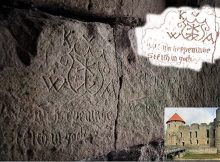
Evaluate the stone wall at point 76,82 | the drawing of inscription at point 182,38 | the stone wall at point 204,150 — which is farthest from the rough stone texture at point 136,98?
the stone wall at point 204,150

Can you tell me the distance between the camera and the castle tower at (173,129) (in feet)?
10.7

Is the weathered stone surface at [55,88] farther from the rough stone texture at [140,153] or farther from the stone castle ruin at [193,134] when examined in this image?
the stone castle ruin at [193,134]

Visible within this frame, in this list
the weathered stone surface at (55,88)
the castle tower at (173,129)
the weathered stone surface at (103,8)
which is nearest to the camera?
the weathered stone surface at (55,88)

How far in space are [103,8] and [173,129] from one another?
0.98 meters

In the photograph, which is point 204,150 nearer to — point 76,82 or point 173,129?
point 173,129

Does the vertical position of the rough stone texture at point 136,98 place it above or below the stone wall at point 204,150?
above

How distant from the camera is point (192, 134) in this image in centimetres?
332

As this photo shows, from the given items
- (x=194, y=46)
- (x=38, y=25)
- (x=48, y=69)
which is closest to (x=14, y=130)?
(x=48, y=69)

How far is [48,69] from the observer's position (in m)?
2.59

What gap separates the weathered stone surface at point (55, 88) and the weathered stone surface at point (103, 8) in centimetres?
7

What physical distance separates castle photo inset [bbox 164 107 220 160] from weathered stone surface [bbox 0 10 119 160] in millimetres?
550

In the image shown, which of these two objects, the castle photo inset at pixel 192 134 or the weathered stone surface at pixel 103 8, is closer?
the weathered stone surface at pixel 103 8

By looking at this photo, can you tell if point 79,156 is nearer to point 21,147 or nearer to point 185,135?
point 21,147

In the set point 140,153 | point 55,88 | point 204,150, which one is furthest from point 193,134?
point 55,88
